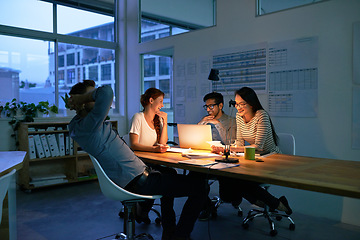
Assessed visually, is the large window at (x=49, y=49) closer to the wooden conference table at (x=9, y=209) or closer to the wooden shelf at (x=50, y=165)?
the wooden shelf at (x=50, y=165)

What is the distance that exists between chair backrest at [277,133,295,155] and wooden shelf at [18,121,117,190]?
2864mm

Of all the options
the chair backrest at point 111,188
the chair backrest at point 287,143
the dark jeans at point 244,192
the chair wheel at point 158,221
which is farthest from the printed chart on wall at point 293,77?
the chair backrest at point 111,188

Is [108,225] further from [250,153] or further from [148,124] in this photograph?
[250,153]

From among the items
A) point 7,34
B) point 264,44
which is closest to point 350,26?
point 264,44

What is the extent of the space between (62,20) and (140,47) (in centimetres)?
126

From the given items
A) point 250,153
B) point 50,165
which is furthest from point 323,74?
point 50,165

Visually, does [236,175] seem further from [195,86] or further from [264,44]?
[195,86]

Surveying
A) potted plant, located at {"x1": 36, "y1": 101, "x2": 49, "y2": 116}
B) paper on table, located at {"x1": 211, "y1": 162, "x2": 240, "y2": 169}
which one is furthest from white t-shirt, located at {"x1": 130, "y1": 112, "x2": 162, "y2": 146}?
potted plant, located at {"x1": 36, "y1": 101, "x2": 49, "y2": 116}

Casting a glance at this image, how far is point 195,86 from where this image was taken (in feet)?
14.3

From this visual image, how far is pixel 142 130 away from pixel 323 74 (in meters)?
1.87

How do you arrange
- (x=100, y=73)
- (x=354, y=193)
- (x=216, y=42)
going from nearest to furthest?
(x=354, y=193) → (x=216, y=42) → (x=100, y=73)

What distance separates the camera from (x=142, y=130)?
3098mm

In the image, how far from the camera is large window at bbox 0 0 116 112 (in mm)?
4461

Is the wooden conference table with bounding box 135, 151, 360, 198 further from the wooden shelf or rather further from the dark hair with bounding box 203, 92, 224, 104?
the wooden shelf
